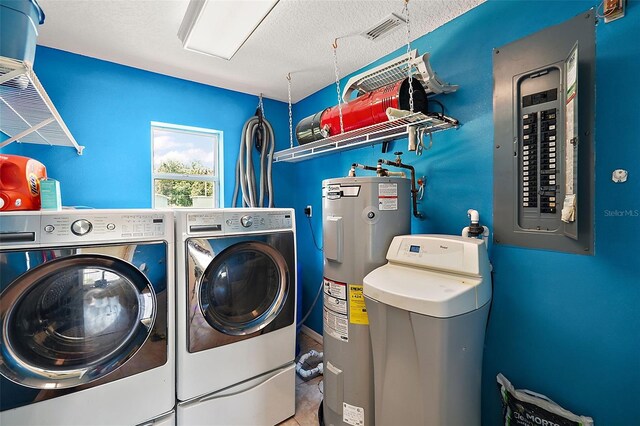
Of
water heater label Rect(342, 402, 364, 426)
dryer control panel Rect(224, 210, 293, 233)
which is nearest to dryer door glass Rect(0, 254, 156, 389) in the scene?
dryer control panel Rect(224, 210, 293, 233)

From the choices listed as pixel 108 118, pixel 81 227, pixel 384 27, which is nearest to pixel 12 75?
pixel 81 227

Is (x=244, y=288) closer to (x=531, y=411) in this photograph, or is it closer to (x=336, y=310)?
(x=336, y=310)

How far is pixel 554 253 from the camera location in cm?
121

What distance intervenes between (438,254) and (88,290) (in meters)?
1.51

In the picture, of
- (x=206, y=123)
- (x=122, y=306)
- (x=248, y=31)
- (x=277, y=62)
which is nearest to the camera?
(x=122, y=306)

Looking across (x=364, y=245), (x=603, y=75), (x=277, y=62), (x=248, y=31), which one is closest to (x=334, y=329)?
(x=364, y=245)

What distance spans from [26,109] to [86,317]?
1124 millimetres

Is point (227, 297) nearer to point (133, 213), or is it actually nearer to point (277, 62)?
point (133, 213)

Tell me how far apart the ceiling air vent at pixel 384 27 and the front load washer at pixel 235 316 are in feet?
4.12

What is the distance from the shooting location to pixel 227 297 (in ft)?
4.77

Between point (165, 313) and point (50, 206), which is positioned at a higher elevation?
point (50, 206)

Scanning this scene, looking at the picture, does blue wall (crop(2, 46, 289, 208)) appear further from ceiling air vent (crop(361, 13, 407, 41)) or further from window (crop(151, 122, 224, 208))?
ceiling air vent (crop(361, 13, 407, 41))

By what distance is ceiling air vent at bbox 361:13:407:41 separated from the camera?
1539 millimetres

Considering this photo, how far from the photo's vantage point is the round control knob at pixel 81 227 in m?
1.05
